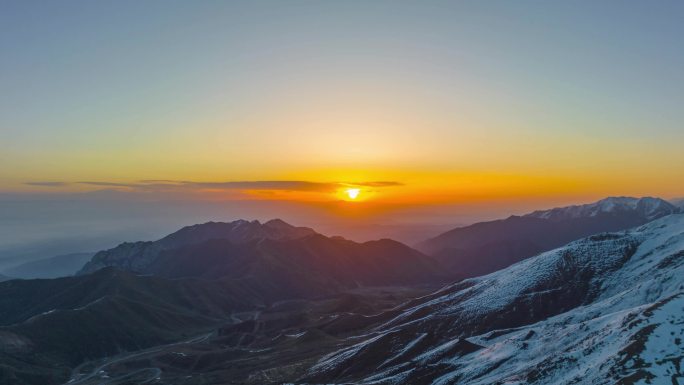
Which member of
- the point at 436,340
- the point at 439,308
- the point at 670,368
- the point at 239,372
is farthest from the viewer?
the point at 439,308

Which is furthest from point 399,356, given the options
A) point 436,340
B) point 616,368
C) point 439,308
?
point 616,368

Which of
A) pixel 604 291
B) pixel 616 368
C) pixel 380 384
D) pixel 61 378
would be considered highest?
pixel 616 368

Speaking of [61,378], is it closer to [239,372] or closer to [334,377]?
[239,372]

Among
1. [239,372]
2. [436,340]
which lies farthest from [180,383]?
[436,340]

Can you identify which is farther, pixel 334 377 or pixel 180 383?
pixel 180 383

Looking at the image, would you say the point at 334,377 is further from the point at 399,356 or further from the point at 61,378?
the point at 61,378

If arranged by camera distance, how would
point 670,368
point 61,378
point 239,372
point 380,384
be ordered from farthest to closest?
point 61,378 → point 239,372 → point 380,384 → point 670,368

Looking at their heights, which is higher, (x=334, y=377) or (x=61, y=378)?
(x=334, y=377)
